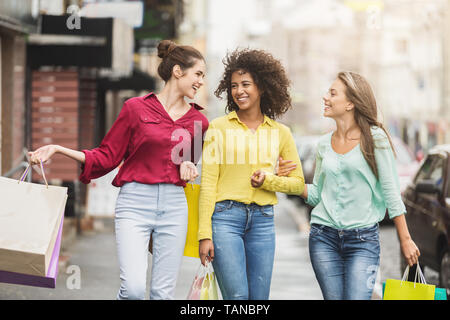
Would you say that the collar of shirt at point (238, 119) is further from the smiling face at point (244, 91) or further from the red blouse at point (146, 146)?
the red blouse at point (146, 146)

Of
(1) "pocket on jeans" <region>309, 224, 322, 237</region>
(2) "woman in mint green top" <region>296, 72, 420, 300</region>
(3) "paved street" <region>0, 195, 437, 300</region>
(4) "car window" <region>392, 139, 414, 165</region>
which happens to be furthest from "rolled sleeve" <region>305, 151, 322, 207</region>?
(4) "car window" <region>392, 139, 414, 165</region>

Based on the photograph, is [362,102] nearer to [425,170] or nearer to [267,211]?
[267,211]

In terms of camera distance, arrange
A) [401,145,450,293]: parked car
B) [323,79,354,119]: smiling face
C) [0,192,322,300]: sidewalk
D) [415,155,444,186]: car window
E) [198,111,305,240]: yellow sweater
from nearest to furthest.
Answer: [198,111,305,240]: yellow sweater < [323,79,354,119]: smiling face < [401,145,450,293]: parked car < [0,192,322,300]: sidewalk < [415,155,444,186]: car window

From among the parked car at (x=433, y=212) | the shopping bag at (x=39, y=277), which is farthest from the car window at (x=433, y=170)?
the shopping bag at (x=39, y=277)

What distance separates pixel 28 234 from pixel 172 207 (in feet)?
2.69

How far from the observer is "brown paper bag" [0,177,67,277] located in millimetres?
4328

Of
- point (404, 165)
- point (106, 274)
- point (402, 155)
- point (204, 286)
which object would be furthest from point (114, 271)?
point (402, 155)

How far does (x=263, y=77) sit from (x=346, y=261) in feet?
3.92

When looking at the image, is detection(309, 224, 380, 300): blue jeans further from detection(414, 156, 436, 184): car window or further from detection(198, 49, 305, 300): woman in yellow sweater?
detection(414, 156, 436, 184): car window

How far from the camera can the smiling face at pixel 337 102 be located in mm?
Result: 4906

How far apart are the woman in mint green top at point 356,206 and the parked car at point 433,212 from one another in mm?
3583

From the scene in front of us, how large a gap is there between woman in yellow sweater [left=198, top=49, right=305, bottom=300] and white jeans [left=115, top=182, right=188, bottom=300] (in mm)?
142

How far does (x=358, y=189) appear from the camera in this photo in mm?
4742
